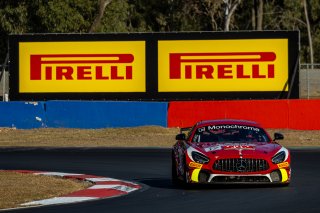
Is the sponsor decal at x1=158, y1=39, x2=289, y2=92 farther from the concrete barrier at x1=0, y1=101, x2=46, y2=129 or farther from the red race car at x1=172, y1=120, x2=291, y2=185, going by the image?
the red race car at x1=172, y1=120, x2=291, y2=185

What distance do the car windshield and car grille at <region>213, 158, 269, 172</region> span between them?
3.95ft

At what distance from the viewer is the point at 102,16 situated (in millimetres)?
60344

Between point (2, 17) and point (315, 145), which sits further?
point (2, 17)

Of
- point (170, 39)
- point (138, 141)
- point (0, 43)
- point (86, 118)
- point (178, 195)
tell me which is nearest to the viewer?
point (178, 195)

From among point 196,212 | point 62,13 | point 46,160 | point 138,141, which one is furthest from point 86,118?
point 196,212

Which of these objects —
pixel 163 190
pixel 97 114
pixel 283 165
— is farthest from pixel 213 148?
pixel 97 114

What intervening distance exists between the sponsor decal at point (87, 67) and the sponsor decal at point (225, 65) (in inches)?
42.0

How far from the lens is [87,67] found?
→ 4247 cm

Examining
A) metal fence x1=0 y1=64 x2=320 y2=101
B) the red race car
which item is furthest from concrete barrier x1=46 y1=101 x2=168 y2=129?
the red race car

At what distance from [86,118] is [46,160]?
454 inches

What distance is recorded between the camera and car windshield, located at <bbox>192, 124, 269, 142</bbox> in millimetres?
19219

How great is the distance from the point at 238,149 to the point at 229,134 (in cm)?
122

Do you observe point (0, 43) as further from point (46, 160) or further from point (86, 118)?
point (46, 160)

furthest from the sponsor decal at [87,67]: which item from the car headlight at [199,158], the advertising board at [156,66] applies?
the car headlight at [199,158]
